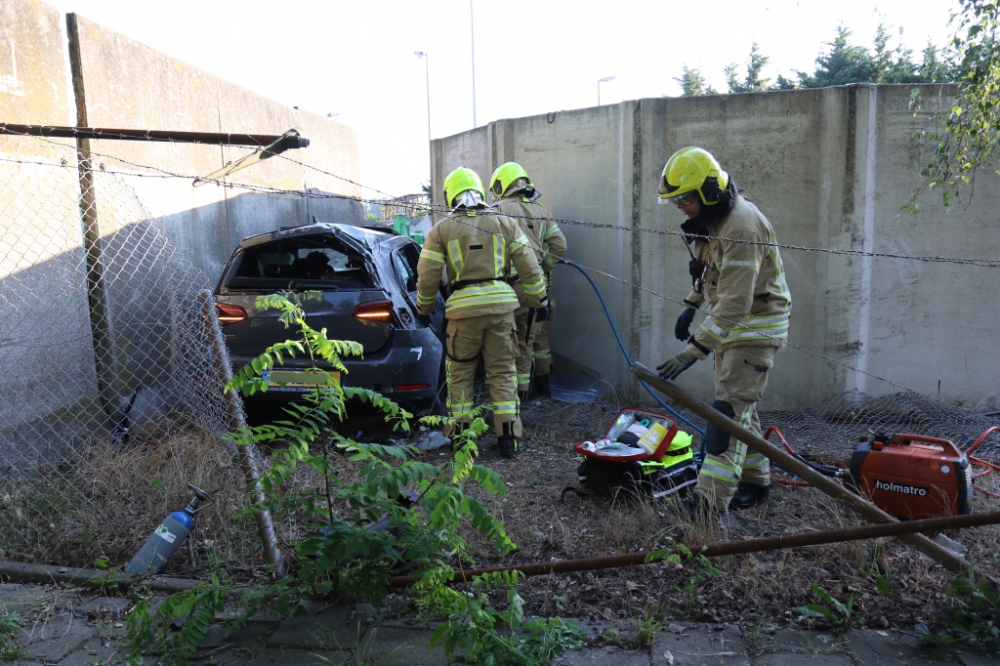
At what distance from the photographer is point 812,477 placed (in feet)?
8.89

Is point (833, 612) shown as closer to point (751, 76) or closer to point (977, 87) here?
point (977, 87)

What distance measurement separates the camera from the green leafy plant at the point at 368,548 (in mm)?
2396

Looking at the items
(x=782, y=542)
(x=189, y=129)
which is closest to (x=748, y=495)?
(x=782, y=542)

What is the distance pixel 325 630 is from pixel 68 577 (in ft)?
4.15

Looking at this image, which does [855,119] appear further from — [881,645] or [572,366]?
[881,645]

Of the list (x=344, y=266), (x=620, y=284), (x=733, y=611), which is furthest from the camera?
(x=620, y=284)

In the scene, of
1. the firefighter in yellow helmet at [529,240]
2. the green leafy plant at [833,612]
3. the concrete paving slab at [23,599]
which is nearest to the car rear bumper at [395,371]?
the firefighter in yellow helmet at [529,240]

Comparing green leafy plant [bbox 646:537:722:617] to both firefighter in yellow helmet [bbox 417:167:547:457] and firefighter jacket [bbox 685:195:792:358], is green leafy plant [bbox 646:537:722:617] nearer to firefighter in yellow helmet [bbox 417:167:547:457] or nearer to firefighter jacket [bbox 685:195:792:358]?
firefighter jacket [bbox 685:195:792:358]

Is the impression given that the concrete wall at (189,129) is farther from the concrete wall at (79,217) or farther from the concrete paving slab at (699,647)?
the concrete paving slab at (699,647)

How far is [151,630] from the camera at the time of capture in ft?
8.52

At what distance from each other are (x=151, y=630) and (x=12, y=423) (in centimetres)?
257

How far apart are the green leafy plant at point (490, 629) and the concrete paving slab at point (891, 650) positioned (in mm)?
952

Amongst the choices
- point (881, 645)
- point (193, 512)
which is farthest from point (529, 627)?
point (193, 512)

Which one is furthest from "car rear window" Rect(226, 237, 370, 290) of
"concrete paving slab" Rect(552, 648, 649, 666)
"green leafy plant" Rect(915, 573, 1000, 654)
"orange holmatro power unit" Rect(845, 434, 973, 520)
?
"green leafy plant" Rect(915, 573, 1000, 654)
